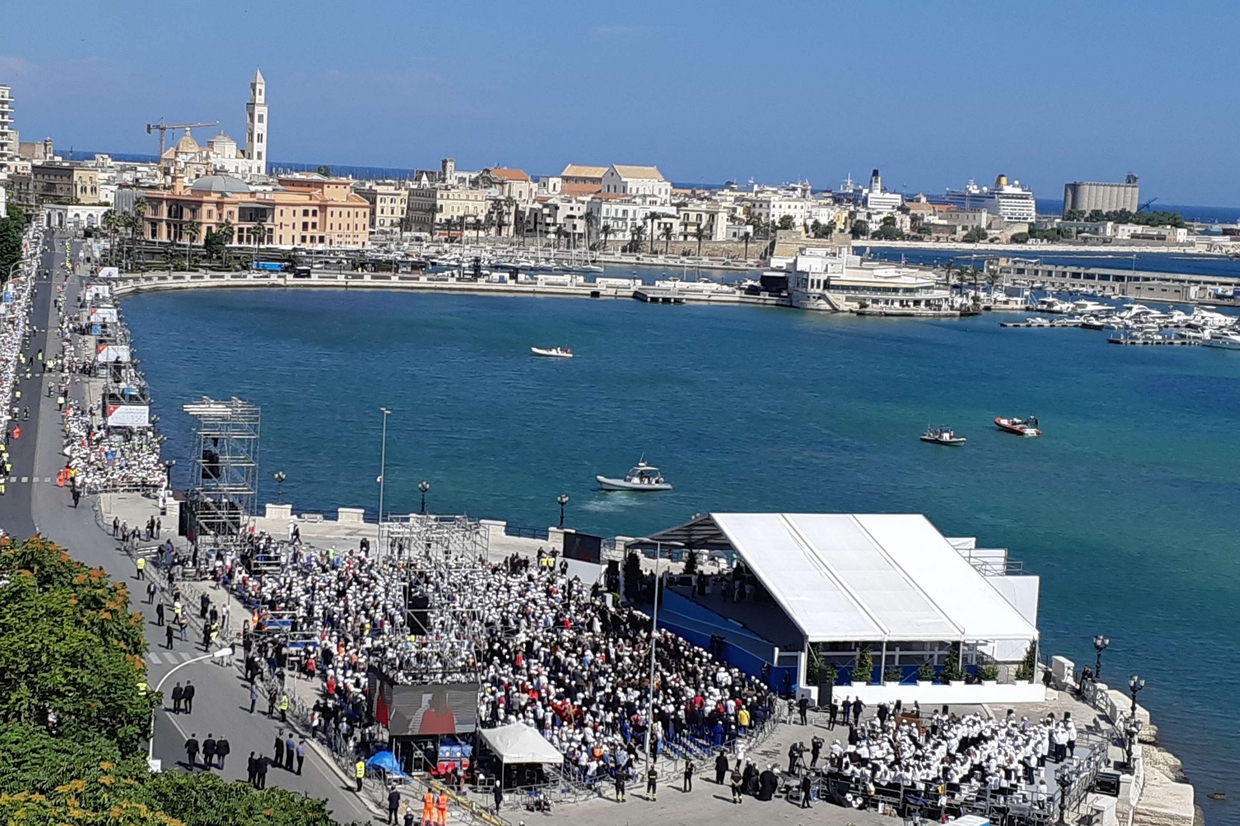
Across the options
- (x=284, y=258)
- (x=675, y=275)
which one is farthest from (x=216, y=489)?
(x=675, y=275)

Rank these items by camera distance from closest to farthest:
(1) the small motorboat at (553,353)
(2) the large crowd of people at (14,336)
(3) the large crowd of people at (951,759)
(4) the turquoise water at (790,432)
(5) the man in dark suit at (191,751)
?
(5) the man in dark suit at (191,751), (3) the large crowd of people at (951,759), (4) the turquoise water at (790,432), (2) the large crowd of people at (14,336), (1) the small motorboat at (553,353)

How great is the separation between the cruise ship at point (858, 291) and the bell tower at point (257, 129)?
65.2 meters

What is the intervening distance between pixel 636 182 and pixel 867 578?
132m

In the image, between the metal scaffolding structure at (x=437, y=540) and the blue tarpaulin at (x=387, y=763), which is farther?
the metal scaffolding structure at (x=437, y=540)

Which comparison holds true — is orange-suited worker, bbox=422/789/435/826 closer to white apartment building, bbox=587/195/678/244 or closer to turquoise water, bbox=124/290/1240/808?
turquoise water, bbox=124/290/1240/808

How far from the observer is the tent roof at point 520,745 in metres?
15.4

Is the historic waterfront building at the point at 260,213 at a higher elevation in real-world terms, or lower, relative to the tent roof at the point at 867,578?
higher

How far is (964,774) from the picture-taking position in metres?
16.0

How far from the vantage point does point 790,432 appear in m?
47.2

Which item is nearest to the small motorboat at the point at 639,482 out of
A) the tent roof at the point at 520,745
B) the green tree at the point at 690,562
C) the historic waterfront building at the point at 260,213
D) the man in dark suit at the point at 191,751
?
the green tree at the point at 690,562

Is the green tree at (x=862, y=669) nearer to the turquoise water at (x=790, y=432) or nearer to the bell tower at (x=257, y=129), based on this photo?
the turquoise water at (x=790, y=432)

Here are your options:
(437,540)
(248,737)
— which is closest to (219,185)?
(437,540)

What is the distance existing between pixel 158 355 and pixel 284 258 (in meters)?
42.7

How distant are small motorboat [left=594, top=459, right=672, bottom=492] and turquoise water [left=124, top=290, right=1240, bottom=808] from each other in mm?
633
